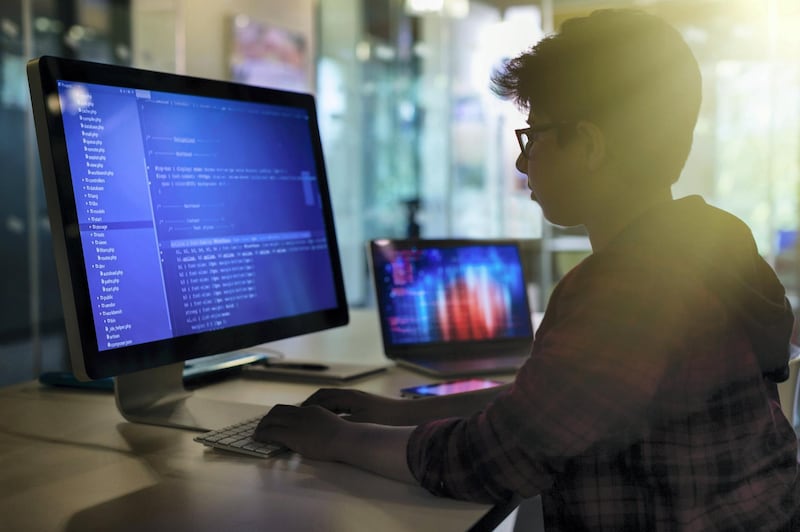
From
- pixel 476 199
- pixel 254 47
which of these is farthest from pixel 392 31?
pixel 254 47

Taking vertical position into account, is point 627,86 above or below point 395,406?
above

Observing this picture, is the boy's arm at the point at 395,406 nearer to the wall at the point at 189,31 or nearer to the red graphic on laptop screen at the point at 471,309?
the red graphic on laptop screen at the point at 471,309

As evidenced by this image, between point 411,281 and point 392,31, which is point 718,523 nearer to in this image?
Answer: point 411,281

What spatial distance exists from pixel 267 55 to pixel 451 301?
11.3ft

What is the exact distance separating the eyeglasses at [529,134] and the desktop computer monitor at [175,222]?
0.45 meters

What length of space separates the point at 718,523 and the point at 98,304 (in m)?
0.75

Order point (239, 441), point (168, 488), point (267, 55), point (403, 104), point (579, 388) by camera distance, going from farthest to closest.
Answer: point (403, 104), point (267, 55), point (239, 441), point (168, 488), point (579, 388)

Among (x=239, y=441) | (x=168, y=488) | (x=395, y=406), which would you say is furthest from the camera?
(x=395, y=406)

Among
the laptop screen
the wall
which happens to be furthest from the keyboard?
the wall

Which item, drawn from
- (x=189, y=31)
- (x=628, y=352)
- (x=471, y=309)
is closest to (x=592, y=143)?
(x=628, y=352)

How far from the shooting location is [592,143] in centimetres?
90

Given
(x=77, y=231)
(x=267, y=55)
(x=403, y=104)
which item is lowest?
(x=77, y=231)

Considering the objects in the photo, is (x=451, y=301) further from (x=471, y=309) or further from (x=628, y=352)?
(x=628, y=352)

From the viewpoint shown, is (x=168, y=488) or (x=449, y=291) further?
(x=449, y=291)
